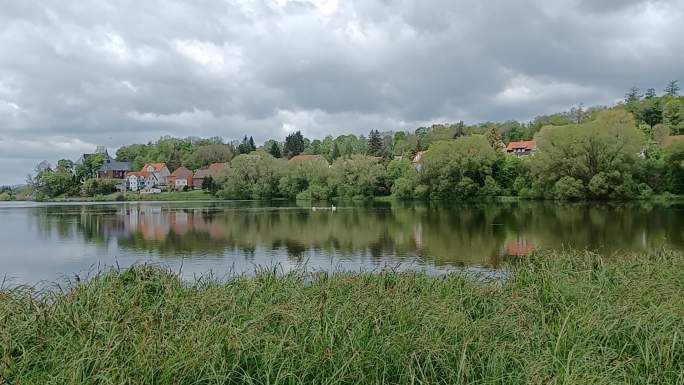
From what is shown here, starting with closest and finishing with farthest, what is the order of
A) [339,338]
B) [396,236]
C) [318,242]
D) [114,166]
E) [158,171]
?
[339,338], [318,242], [396,236], [158,171], [114,166]

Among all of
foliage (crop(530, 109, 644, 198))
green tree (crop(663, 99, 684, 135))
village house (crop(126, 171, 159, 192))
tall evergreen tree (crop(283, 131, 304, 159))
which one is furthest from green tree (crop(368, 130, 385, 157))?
village house (crop(126, 171, 159, 192))

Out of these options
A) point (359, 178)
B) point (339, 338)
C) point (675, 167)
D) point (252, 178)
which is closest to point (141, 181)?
point (252, 178)

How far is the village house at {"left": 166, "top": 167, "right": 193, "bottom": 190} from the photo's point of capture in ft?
428

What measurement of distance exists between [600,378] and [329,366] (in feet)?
8.34

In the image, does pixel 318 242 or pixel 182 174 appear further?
pixel 182 174

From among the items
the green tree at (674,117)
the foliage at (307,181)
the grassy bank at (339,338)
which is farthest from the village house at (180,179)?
the grassy bank at (339,338)

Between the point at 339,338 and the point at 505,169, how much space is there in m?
71.7

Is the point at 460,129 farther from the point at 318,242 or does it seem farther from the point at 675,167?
the point at 318,242

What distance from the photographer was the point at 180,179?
132 meters

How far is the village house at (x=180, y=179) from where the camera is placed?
130 meters

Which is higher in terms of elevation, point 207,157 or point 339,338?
point 207,157

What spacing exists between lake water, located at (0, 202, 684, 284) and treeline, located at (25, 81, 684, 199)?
18775 millimetres

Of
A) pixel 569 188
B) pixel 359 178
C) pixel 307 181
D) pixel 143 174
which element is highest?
pixel 143 174

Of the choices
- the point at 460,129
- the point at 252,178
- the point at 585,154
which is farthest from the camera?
the point at 460,129
